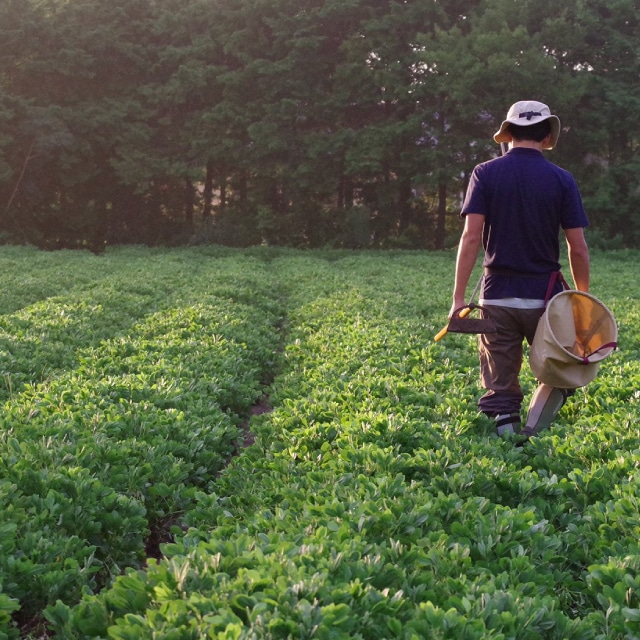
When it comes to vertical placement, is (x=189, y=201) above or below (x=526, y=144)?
above

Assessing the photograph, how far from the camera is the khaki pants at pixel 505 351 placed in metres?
5.54

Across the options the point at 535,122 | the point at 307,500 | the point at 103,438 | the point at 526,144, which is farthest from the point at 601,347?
the point at 103,438

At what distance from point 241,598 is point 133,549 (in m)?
1.86

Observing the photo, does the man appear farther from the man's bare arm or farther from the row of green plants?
the row of green plants

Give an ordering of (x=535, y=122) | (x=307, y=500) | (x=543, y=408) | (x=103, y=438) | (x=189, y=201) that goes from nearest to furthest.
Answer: (x=307, y=500), (x=103, y=438), (x=535, y=122), (x=543, y=408), (x=189, y=201)

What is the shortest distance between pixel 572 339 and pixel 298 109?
38.2 metres

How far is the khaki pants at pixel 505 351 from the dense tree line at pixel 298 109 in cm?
3279

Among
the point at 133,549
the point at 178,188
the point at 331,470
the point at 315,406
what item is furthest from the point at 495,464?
the point at 178,188

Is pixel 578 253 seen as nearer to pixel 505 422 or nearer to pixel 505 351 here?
pixel 505 351

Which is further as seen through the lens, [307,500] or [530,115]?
[530,115]

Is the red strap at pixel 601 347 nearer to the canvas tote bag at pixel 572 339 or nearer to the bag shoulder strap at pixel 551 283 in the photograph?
the canvas tote bag at pixel 572 339

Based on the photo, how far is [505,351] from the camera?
18.3ft

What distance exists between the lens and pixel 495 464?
4809 mm

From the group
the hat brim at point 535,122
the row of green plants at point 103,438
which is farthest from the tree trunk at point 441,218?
the hat brim at point 535,122
